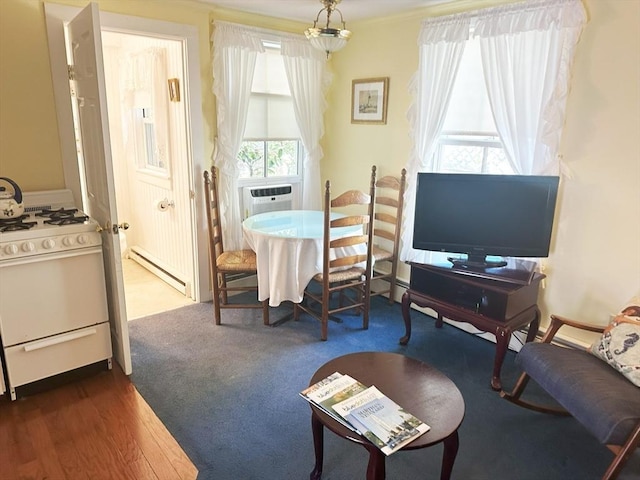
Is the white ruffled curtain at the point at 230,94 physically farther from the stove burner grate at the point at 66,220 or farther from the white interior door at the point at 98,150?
the stove burner grate at the point at 66,220

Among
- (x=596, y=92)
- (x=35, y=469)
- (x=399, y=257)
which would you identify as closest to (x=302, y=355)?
(x=399, y=257)

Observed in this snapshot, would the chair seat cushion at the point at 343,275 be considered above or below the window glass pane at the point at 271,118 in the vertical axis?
below

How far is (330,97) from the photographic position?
4145 mm

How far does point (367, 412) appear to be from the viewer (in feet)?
5.48

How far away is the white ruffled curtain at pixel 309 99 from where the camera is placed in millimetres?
3736

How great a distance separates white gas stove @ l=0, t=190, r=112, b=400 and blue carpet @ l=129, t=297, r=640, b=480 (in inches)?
16.2

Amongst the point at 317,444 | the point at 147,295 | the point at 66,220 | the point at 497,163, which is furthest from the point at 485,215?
the point at 147,295

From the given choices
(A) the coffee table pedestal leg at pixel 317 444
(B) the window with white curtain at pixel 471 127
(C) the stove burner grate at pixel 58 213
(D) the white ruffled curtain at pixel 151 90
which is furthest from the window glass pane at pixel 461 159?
(C) the stove burner grate at pixel 58 213

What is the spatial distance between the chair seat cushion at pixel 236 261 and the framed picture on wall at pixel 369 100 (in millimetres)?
1548

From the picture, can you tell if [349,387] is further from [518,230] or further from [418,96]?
[418,96]

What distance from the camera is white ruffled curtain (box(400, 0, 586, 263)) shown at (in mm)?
2486

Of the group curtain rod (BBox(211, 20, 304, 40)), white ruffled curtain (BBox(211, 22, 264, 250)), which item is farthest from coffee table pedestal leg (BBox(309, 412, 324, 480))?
curtain rod (BBox(211, 20, 304, 40))

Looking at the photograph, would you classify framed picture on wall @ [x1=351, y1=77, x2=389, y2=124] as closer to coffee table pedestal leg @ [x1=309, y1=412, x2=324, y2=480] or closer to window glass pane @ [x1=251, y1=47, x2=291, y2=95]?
window glass pane @ [x1=251, y1=47, x2=291, y2=95]

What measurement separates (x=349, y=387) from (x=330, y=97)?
3042 millimetres
